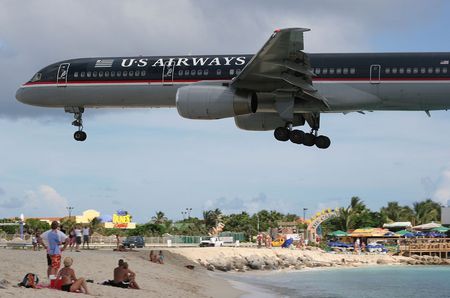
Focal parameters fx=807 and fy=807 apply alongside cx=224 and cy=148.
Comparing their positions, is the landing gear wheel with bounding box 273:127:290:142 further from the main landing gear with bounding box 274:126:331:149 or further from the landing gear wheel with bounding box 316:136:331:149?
the landing gear wheel with bounding box 316:136:331:149

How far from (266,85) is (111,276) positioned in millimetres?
10131

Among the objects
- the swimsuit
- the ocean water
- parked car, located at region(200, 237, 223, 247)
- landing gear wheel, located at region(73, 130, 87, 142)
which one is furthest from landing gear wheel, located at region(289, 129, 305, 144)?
parked car, located at region(200, 237, 223, 247)

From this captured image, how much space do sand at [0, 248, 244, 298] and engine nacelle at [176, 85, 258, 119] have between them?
6.97 m

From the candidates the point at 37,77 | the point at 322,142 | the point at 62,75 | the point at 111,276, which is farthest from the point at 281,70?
the point at 37,77

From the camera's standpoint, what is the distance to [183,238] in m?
74.9

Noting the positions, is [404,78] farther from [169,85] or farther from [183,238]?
[183,238]

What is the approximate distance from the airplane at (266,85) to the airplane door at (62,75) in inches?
1.1

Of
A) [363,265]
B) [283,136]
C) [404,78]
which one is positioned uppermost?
[404,78]

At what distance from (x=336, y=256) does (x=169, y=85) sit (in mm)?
49451

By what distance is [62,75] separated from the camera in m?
39.1

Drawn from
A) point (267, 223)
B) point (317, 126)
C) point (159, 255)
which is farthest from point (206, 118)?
point (267, 223)

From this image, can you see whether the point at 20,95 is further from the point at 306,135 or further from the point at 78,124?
the point at 306,135

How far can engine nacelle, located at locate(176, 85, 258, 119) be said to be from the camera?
32.5 meters

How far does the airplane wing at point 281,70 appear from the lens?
98.8ft
